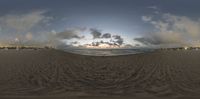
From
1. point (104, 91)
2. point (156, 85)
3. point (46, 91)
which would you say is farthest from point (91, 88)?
point (156, 85)

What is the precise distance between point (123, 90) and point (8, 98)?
8.33m

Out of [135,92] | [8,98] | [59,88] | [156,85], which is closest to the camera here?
[8,98]

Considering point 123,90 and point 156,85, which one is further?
point 156,85

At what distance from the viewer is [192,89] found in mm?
18688

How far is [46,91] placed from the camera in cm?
1778

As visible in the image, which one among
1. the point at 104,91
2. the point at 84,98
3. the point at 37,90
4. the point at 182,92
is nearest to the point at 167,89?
the point at 182,92

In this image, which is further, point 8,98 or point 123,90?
point 123,90

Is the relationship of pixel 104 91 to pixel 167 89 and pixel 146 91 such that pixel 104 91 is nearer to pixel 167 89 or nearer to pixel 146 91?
pixel 146 91

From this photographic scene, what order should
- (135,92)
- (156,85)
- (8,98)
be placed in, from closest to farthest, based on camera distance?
(8,98)
(135,92)
(156,85)

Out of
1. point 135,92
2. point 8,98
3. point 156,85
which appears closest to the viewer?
point 8,98

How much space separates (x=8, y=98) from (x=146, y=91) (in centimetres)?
949

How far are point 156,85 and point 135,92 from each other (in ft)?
13.0

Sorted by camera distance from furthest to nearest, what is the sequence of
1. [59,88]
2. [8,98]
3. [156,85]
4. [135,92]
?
1. [156,85]
2. [59,88]
3. [135,92]
4. [8,98]

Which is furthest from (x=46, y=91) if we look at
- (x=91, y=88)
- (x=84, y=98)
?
(x=84, y=98)
